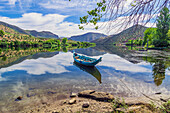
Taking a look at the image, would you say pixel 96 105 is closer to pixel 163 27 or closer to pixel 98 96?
pixel 98 96

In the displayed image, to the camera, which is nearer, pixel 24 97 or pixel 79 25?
pixel 79 25

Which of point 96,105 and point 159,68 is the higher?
point 159,68

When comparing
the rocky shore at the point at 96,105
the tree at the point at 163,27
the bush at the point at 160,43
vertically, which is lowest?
the rocky shore at the point at 96,105

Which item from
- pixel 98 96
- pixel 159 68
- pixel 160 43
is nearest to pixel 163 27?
pixel 160 43

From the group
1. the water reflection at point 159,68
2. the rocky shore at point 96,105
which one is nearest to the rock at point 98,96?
the rocky shore at point 96,105

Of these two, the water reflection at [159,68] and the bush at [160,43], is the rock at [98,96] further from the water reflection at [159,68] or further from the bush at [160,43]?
the bush at [160,43]

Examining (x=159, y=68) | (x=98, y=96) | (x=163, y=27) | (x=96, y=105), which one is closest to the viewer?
(x=96, y=105)

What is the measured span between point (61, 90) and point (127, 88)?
6.55 meters

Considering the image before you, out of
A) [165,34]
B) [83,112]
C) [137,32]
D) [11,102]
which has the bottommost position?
[11,102]

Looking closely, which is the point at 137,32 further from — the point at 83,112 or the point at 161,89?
the point at 161,89

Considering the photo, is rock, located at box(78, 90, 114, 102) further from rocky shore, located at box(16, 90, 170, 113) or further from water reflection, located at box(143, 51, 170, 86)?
water reflection, located at box(143, 51, 170, 86)

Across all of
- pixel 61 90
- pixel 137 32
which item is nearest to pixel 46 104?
pixel 61 90

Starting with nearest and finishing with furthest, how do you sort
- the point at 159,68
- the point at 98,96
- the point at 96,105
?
the point at 96,105 → the point at 98,96 → the point at 159,68

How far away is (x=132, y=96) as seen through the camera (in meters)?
9.12
